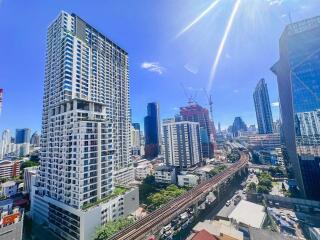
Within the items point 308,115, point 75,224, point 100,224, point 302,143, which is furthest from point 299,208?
point 75,224

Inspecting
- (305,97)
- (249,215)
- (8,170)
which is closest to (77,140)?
(249,215)

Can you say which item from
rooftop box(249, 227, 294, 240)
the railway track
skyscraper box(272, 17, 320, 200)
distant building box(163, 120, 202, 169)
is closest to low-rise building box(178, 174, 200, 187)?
the railway track

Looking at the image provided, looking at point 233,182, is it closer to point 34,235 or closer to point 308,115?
point 308,115

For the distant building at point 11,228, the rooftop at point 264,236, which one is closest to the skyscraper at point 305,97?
the rooftop at point 264,236

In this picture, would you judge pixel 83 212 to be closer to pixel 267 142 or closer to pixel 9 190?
pixel 9 190

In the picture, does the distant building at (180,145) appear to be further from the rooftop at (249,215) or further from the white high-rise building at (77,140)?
the rooftop at (249,215)
